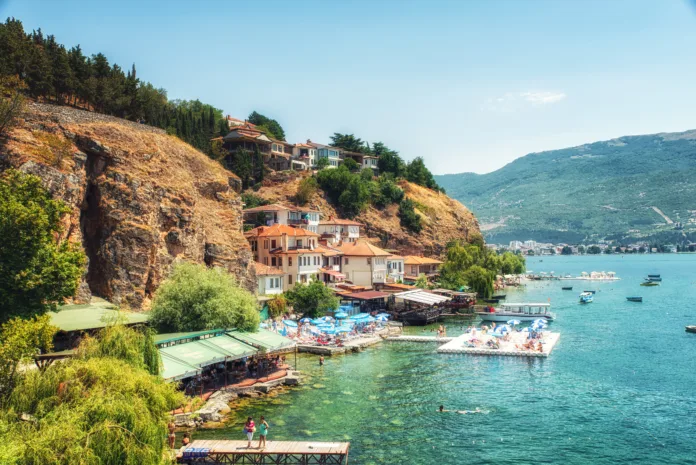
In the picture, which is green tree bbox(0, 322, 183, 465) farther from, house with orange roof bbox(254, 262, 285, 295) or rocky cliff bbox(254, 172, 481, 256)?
rocky cliff bbox(254, 172, 481, 256)

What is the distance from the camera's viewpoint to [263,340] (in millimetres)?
39031

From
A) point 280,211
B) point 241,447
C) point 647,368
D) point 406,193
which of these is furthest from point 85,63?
point 406,193

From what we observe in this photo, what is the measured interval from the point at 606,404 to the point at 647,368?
39.2 ft

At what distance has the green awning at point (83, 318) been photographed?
3266 cm

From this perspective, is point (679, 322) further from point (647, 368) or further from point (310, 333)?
point (310, 333)

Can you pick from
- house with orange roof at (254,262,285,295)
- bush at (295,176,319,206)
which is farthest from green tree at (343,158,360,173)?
house with orange roof at (254,262,285,295)

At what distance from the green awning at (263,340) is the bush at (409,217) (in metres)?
68.0

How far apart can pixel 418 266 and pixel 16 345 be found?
80280 millimetres

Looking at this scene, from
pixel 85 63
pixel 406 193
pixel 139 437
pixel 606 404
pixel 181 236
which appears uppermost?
pixel 85 63

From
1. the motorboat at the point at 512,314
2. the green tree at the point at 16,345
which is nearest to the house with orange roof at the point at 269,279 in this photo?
the motorboat at the point at 512,314

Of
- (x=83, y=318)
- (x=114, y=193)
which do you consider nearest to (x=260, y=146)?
(x=114, y=193)

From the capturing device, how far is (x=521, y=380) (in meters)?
38.7

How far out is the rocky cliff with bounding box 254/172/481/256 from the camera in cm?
9594

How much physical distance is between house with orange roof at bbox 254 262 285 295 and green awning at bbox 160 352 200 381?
31358 mm
